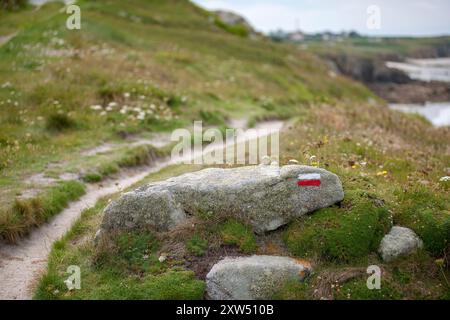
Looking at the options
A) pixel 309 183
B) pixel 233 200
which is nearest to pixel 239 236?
pixel 233 200

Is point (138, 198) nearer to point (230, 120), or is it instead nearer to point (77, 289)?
point (77, 289)

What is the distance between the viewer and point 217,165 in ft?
47.6

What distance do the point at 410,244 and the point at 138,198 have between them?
5.87m

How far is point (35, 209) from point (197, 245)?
17.1 feet

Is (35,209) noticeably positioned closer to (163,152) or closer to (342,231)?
(163,152)

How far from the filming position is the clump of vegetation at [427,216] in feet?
31.9

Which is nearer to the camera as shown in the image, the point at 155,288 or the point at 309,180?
the point at 155,288

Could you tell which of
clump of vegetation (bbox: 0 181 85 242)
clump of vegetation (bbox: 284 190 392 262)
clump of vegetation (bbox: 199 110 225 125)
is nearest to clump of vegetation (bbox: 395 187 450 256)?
clump of vegetation (bbox: 284 190 392 262)

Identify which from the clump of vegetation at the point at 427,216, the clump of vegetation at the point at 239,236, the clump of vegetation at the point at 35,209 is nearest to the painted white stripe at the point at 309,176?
the clump of vegetation at the point at 239,236

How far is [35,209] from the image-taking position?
1267 cm

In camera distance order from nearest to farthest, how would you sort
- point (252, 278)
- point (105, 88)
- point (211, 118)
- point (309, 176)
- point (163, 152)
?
point (252, 278)
point (309, 176)
point (163, 152)
point (105, 88)
point (211, 118)

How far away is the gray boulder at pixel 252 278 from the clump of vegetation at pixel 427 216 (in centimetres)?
261
